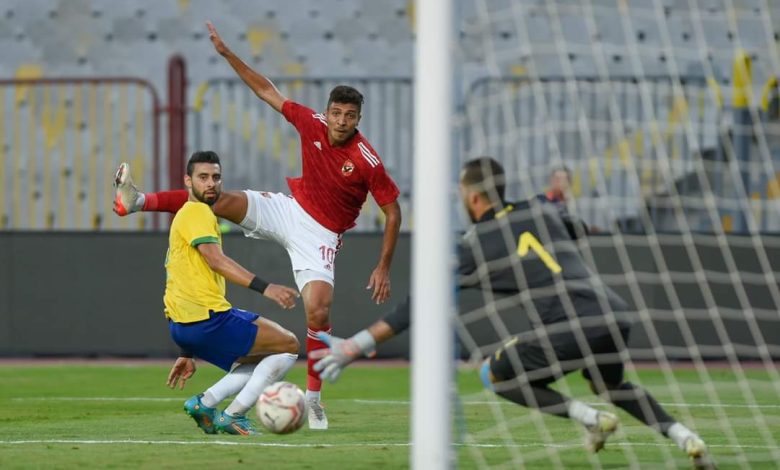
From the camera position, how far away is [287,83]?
15344 mm

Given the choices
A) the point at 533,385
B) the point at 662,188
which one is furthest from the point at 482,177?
the point at 662,188

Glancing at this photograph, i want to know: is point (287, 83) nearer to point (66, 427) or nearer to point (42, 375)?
point (42, 375)

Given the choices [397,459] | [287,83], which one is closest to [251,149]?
[287,83]

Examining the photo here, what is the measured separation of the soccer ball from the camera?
7211 mm

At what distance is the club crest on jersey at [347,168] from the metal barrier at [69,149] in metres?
6.86

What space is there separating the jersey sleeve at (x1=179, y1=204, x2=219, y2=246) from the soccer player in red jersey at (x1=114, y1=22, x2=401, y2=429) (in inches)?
39.1

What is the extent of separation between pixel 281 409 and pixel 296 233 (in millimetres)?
2266

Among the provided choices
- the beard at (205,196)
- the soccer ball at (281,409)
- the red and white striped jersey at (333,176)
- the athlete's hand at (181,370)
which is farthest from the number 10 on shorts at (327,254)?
the soccer ball at (281,409)

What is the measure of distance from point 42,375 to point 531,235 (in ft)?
24.9

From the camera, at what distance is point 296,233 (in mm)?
9289

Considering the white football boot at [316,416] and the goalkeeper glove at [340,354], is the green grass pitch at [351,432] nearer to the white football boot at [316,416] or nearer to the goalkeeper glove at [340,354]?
the white football boot at [316,416]

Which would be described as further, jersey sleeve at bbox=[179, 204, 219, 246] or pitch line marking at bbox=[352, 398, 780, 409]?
pitch line marking at bbox=[352, 398, 780, 409]

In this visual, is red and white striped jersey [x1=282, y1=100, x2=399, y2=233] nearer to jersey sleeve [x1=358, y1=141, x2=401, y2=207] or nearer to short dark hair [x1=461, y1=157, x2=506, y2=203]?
jersey sleeve [x1=358, y1=141, x2=401, y2=207]

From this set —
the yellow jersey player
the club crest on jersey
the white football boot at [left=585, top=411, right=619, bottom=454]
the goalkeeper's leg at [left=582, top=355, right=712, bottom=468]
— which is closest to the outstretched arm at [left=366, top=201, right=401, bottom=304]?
the club crest on jersey
